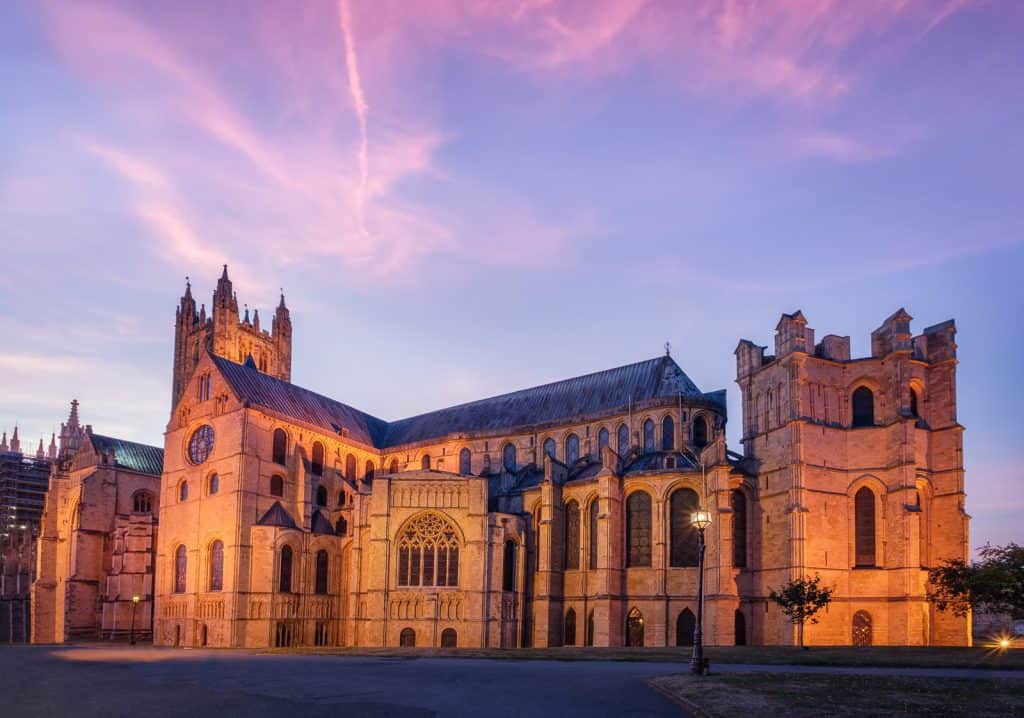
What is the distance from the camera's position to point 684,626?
51.4 metres

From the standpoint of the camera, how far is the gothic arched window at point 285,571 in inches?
2275

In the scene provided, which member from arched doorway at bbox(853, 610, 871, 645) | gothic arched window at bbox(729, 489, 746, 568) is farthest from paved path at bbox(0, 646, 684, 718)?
gothic arched window at bbox(729, 489, 746, 568)

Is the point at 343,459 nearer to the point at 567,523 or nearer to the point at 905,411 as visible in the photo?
the point at 567,523

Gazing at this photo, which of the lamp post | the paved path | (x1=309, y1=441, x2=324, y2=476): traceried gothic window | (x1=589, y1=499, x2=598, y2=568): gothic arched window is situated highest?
(x1=309, y1=441, x2=324, y2=476): traceried gothic window

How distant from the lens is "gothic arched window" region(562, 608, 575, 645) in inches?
2162

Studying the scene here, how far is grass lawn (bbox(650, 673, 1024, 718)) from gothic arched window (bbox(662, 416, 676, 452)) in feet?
113

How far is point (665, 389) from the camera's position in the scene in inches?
2328

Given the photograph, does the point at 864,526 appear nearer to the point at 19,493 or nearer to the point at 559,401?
the point at 559,401

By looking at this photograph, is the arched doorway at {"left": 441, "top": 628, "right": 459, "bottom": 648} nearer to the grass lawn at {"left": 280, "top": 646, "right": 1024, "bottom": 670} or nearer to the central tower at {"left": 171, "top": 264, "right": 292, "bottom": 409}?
the grass lawn at {"left": 280, "top": 646, "right": 1024, "bottom": 670}

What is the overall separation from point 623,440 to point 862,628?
18.4 meters

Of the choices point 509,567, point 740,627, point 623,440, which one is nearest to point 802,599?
point 740,627

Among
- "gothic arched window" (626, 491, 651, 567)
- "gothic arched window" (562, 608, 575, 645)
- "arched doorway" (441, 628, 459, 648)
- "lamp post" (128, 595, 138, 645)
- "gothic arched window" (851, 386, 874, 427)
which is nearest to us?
"gothic arched window" (851, 386, 874, 427)

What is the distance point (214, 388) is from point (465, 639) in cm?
2424

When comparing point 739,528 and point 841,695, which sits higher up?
point 739,528
